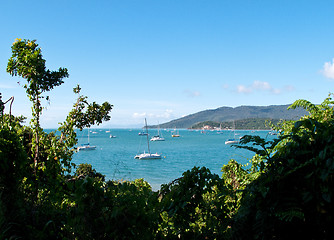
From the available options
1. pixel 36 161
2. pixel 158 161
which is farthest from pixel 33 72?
pixel 158 161

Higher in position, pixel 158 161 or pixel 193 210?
pixel 193 210

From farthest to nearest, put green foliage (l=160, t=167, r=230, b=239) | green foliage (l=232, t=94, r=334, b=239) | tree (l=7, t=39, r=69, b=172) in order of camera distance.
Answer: tree (l=7, t=39, r=69, b=172), green foliage (l=160, t=167, r=230, b=239), green foliage (l=232, t=94, r=334, b=239)

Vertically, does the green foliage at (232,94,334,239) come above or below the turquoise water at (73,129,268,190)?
above

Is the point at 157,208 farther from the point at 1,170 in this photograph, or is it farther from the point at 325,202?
the point at 1,170

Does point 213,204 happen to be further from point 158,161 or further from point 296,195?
point 158,161

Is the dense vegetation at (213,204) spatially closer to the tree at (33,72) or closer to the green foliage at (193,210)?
the green foliage at (193,210)

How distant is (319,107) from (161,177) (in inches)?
1309

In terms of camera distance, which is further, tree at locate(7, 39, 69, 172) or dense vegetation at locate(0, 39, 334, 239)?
tree at locate(7, 39, 69, 172)

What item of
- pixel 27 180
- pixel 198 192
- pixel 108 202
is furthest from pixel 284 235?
pixel 27 180

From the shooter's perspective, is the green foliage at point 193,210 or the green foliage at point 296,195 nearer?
the green foliage at point 296,195

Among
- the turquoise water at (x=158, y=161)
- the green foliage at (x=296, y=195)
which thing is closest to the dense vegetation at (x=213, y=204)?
the green foliage at (x=296, y=195)

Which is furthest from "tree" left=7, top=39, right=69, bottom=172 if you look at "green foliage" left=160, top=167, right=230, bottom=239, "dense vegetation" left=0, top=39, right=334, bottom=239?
"green foliage" left=160, top=167, right=230, bottom=239

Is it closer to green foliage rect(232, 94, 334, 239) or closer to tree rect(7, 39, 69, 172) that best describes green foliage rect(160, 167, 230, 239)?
green foliage rect(232, 94, 334, 239)

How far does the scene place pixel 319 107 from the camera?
458cm
